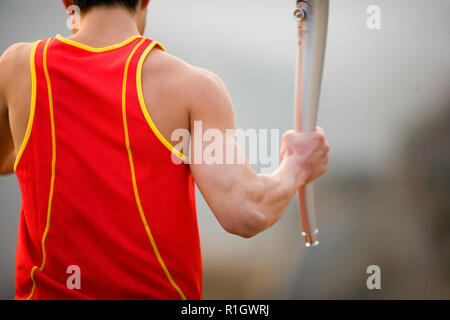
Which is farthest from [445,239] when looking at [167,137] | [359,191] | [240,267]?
[167,137]

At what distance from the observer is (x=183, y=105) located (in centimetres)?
56

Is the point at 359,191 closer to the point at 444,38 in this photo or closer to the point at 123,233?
the point at 444,38

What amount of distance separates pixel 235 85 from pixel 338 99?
25.0 inches

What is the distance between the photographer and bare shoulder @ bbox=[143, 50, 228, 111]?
21.8 inches

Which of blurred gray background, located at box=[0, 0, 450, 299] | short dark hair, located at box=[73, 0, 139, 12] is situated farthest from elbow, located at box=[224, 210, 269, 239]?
blurred gray background, located at box=[0, 0, 450, 299]

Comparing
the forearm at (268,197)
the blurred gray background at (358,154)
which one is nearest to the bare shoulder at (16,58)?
the forearm at (268,197)

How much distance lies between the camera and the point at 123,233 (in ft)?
1.84

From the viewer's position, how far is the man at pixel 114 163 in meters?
0.55

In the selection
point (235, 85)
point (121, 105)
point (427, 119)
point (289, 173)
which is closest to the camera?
point (121, 105)

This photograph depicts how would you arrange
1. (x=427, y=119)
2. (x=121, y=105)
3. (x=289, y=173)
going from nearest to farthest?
(x=121, y=105), (x=289, y=173), (x=427, y=119)

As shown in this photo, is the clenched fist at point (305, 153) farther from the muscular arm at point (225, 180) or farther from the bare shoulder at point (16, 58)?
the bare shoulder at point (16, 58)

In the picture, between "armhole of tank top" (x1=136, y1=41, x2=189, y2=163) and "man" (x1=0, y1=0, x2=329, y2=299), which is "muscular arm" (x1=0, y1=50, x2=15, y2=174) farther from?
"armhole of tank top" (x1=136, y1=41, x2=189, y2=163)

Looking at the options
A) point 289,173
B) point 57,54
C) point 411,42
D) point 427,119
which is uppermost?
point 411,42

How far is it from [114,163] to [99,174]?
24 mm
